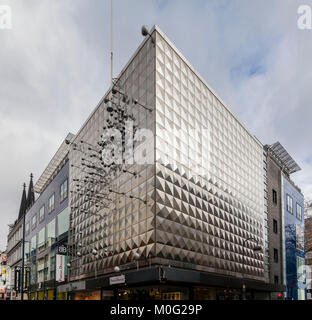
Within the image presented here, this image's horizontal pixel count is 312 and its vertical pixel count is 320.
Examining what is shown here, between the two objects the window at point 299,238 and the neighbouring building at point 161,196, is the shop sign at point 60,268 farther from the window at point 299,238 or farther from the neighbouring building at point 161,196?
the window at point 299,238

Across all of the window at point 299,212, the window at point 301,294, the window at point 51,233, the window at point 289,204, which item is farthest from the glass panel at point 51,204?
the window at point 301,294

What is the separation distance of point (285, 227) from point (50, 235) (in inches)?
1459

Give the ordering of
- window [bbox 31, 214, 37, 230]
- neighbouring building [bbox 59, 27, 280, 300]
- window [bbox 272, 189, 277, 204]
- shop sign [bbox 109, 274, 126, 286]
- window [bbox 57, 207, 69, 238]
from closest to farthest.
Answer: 1. shop sign [bbox 109, 274, 126, 286]
2. neighbouring building [bbox 59, 27, 280, 300]
3. window [bbox 57, 207, 69, 238]
4. window [bbox 272, 189, 277, 204]
5. window [bbox 31, 214, 37, 230]

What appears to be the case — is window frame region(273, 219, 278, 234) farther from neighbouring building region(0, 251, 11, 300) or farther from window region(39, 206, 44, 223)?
neighbouring building region(0, 251, 11, 300)

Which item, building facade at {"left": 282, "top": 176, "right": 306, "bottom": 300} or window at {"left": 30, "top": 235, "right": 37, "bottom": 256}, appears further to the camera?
window at {"left": 30, "top": 235, "right": 37, "bottom": 256}

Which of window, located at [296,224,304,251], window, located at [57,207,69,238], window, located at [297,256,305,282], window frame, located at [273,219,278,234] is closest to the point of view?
window, located at [57,207,69,238]

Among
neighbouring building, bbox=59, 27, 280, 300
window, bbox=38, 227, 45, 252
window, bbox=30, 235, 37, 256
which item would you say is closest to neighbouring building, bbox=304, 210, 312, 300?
neighbouring building, bbox=59, 27, 280, 300

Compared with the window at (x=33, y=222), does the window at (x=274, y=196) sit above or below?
above

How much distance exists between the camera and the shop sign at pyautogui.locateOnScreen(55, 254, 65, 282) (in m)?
42.0

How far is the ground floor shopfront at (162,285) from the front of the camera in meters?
26.3

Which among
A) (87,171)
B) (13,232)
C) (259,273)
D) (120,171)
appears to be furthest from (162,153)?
(13,232)

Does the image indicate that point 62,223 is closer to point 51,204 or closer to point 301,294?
point 51,204

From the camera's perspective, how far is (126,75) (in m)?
35.2

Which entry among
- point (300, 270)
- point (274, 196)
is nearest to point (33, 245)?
point (274, 196)
